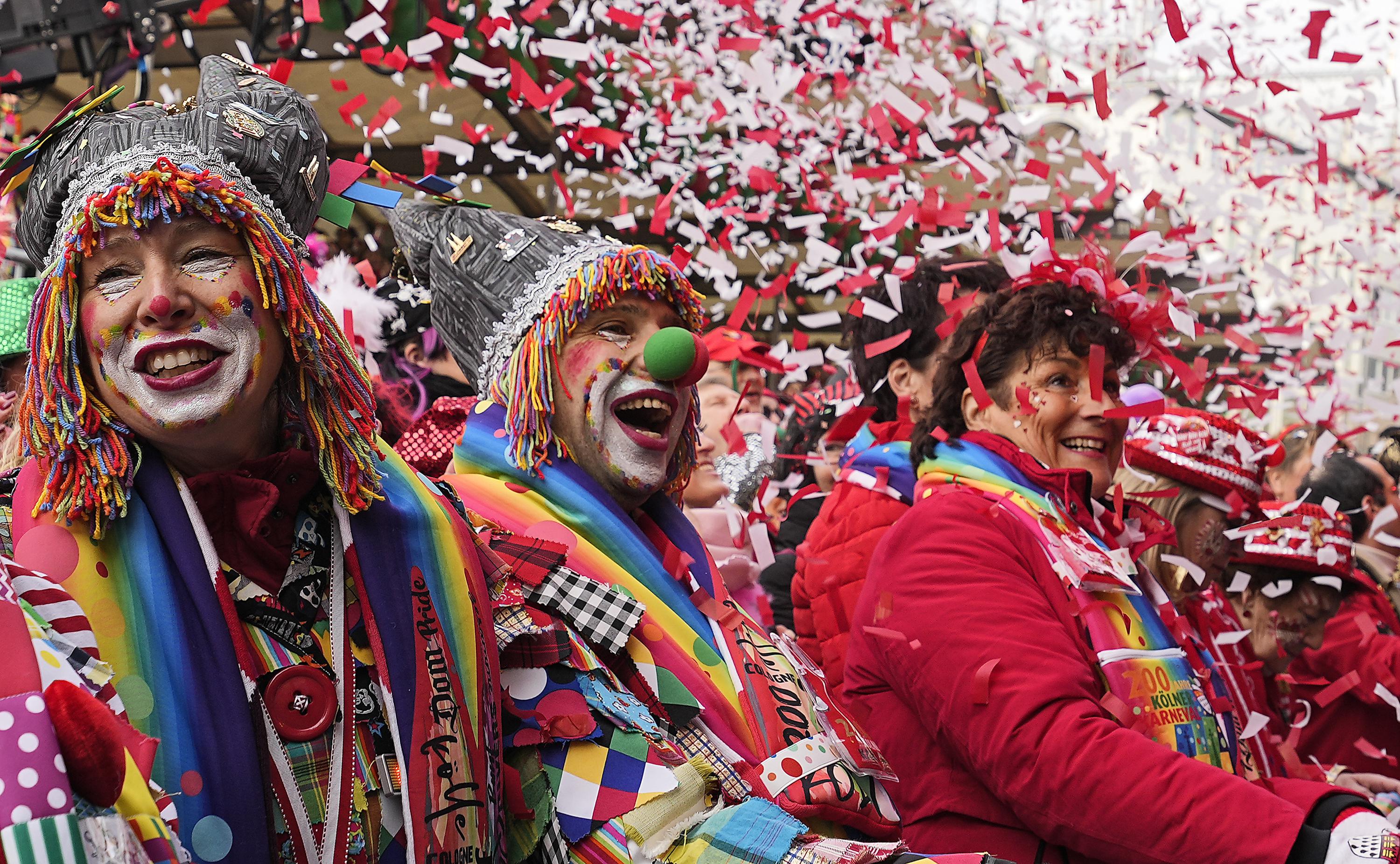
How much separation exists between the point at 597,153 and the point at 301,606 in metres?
4.83

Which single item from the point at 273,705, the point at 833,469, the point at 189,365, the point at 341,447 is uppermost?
the point at 189,365

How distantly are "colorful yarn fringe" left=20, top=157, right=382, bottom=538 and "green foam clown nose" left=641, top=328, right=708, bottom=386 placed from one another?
0.74 m

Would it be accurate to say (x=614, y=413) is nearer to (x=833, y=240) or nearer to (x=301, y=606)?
(x=301, y=606)

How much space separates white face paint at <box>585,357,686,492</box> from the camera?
100 inches

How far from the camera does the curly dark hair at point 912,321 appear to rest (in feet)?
12.5

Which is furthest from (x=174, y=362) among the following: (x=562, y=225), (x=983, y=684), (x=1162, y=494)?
(x=1162, y=494)

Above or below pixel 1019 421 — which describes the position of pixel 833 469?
below

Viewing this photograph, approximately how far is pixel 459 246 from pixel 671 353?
1.97 feet

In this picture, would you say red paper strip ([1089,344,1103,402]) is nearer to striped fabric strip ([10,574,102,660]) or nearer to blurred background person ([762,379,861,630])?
blurred background person ([762,379,861,630])

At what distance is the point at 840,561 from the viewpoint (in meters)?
3.31

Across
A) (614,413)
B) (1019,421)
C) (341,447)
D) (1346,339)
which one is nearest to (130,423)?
(341,447)

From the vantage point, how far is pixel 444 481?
7.87ft

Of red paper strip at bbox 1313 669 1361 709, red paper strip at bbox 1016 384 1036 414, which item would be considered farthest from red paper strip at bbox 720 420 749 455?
red paper strip at bbox 1313 669 1361 709

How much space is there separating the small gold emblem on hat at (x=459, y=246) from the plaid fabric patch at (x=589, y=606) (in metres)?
0.89
